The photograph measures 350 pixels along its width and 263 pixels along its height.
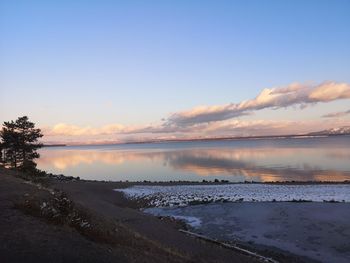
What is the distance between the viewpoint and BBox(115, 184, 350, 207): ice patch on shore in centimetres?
3281

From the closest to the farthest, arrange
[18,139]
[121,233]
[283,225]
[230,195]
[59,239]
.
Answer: [59,239] → [121,233] → [283,225] → [230,195] → [18,139]

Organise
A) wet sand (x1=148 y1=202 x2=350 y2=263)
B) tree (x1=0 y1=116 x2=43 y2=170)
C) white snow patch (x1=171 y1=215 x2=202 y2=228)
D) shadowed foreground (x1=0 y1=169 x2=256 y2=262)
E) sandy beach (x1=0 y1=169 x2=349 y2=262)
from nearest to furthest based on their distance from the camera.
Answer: shadowed foreground (x1=0 y1=169 x2=256 y2=262) → sandy beach (x1=0 y1=169 x2=349 y2=262) → wet sand (x1=148 y1=202 x2=350 y2=263) → white snow patch (x1=171 y1=215 x2=202 y2=228) → tree (x1=0 y1=116 x2=43 y2=170)

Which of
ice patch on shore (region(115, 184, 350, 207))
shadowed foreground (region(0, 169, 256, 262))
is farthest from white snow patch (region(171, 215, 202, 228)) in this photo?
shadowed foreground (region(0, 169, 256, 262))

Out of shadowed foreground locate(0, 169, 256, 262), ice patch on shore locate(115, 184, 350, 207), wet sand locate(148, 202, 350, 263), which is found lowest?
wet sand locate(148, 202, 350, 263)

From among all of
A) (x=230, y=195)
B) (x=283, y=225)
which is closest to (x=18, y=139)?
(x=230, y=195)

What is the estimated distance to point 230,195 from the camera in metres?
35.9

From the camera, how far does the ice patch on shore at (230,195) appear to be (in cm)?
3281

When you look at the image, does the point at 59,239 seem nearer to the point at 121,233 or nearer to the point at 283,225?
the point at 121,233

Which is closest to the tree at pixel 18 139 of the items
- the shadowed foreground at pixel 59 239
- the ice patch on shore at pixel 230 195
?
the ice patch on shore at pixel 230 195

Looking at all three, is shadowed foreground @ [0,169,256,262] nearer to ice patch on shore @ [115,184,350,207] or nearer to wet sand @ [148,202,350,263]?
wet sand @ [148,202,350,263]

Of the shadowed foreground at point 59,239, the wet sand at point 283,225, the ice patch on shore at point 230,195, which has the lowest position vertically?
the wet sand at point 283,225

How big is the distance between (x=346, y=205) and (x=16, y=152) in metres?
32.9

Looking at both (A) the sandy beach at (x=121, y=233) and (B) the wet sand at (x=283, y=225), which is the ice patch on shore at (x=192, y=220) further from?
(A) the sandy beach at (x=121, y=233)

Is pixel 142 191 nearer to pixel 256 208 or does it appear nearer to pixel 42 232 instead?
pixel 256 208
